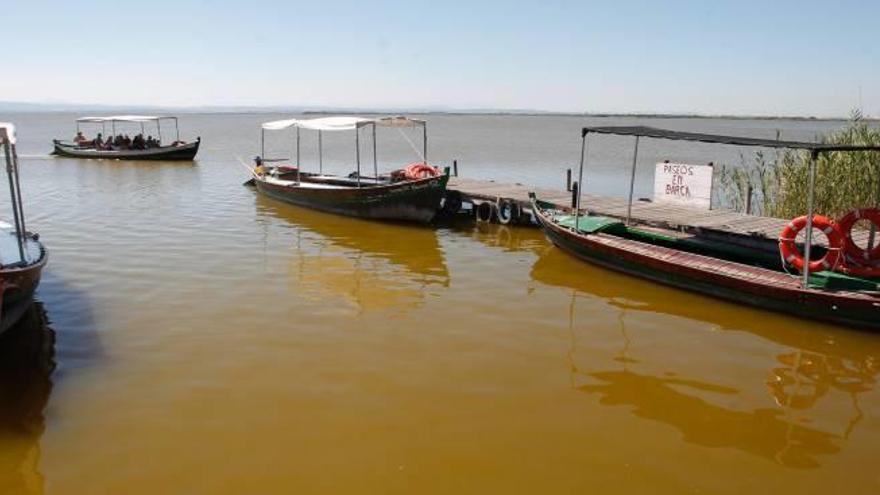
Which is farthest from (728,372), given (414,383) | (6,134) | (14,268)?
(6,134)

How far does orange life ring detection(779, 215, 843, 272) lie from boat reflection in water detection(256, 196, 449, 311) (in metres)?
5.84

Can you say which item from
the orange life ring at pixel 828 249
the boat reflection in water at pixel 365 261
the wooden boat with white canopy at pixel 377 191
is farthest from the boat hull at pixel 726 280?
the wooden boat with white canopy at pixel 377 191

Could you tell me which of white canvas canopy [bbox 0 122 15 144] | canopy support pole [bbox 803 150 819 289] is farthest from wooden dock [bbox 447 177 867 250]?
white canvas canopy [bbox 0 122 15 144]

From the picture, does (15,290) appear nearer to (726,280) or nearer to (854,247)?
(726,280)

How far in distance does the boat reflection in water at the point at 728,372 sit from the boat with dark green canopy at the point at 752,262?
0.30 m

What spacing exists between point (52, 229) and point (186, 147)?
20.7 metres

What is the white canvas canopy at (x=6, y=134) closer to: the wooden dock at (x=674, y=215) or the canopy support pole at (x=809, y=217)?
the canopy support pole at (x=809, y=217)

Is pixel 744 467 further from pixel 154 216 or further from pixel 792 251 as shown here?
pixel 154 216

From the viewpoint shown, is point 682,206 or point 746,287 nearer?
point 746,287

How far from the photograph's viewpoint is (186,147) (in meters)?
37.6

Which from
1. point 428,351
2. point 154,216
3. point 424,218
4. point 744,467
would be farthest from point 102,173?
point 744,467

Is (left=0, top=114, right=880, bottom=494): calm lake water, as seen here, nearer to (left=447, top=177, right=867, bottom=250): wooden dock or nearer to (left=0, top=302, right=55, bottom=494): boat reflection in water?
(left=0, top=302, right=55, bottom=494): boat reflection in water

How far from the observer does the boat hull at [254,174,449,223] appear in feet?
60.3

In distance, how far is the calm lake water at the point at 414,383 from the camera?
21.1ft
